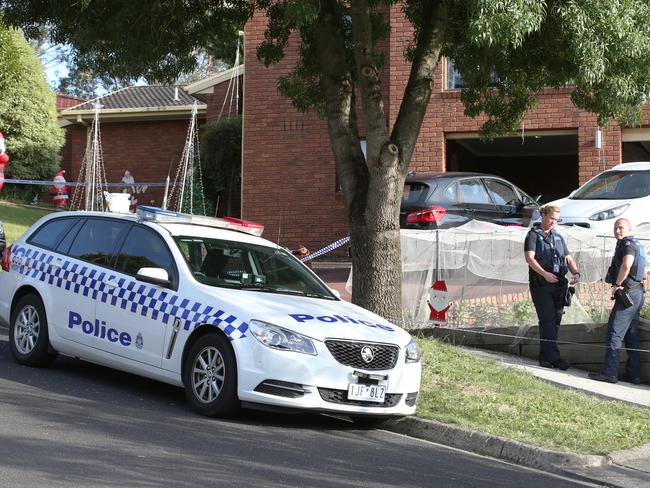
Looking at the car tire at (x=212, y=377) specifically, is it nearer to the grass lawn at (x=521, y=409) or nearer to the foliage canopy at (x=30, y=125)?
the grass lawn at (x=521, y=409)

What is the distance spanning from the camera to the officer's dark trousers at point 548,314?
10.9 metres

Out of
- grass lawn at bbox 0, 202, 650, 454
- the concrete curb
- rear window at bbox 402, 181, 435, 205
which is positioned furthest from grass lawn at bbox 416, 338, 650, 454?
rear window at bbox 402, 181, 435, 205

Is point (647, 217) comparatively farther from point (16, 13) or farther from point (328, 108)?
point (16, 13)

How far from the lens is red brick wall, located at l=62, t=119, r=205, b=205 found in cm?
3238

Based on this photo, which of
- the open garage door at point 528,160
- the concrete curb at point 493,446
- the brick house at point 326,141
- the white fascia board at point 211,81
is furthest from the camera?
the white fascia board at point 211,81

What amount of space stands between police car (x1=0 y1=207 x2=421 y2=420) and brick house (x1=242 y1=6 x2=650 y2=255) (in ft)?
33.4

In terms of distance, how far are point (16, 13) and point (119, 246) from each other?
391cm

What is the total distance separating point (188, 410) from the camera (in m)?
8.08

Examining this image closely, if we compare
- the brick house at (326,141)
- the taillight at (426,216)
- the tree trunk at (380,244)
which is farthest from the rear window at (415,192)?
the tree trunk at (380,244)

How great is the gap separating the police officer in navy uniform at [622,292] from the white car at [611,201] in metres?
3.46

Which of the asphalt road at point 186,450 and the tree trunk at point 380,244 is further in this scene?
the tree trunk at point 380,244

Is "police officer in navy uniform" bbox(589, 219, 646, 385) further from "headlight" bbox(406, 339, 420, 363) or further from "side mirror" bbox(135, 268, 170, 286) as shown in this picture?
"side mirror" bbox(135, 268, 170, 286)

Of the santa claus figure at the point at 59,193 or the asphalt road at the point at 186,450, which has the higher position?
the santa claus figure at the point at 59,193

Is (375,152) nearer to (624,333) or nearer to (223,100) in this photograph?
(624,333)
